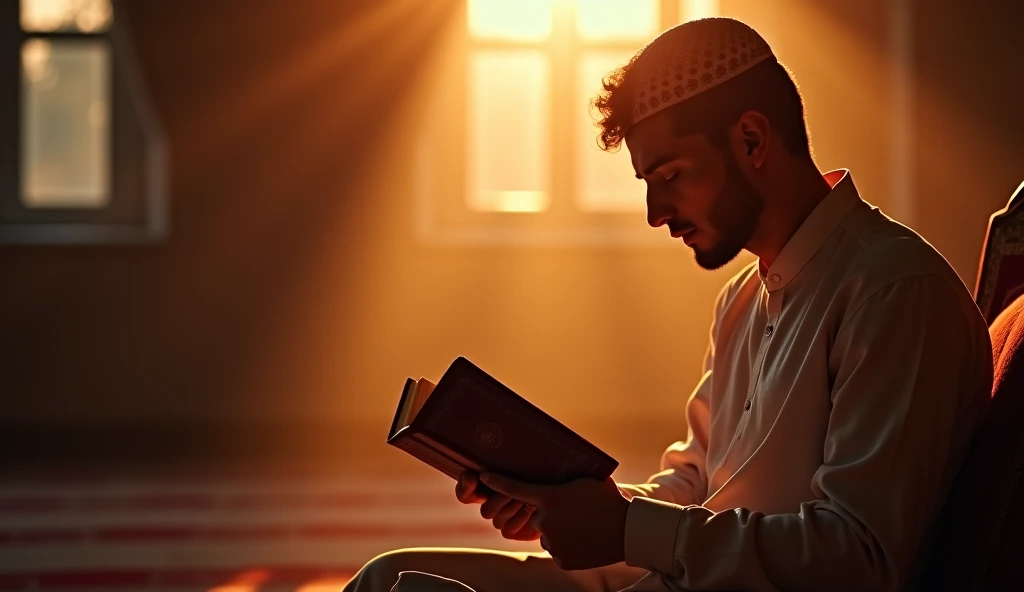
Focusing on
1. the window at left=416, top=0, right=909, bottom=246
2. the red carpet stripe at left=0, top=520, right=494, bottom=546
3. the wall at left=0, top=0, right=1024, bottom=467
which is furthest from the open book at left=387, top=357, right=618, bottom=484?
the window at left=416, top=0, right=909, bottom=246

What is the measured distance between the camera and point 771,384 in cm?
127

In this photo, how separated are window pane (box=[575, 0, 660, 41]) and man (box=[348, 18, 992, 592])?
5.06 metres

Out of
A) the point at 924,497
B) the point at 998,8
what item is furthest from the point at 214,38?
the point at 924,497

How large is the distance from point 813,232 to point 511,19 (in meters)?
5.28

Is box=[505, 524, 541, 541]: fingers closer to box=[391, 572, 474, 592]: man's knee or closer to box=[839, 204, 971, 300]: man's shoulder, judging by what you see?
box=[391, 572, 474, 592]: man's knee

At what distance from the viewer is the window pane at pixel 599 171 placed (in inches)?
253

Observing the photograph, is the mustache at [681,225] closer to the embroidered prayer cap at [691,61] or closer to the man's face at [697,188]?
the man's face at [697,188]

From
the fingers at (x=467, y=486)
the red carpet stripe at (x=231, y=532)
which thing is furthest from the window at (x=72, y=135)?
the fingers at (x=467, y=486)

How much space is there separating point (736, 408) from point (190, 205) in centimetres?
506

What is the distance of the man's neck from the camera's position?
1.37 meters

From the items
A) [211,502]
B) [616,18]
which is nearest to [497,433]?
[211,502]

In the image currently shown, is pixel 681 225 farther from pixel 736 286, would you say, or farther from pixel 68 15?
pixel 68 15

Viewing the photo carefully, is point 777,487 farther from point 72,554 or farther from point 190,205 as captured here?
point 190,205

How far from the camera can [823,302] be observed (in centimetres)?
126
